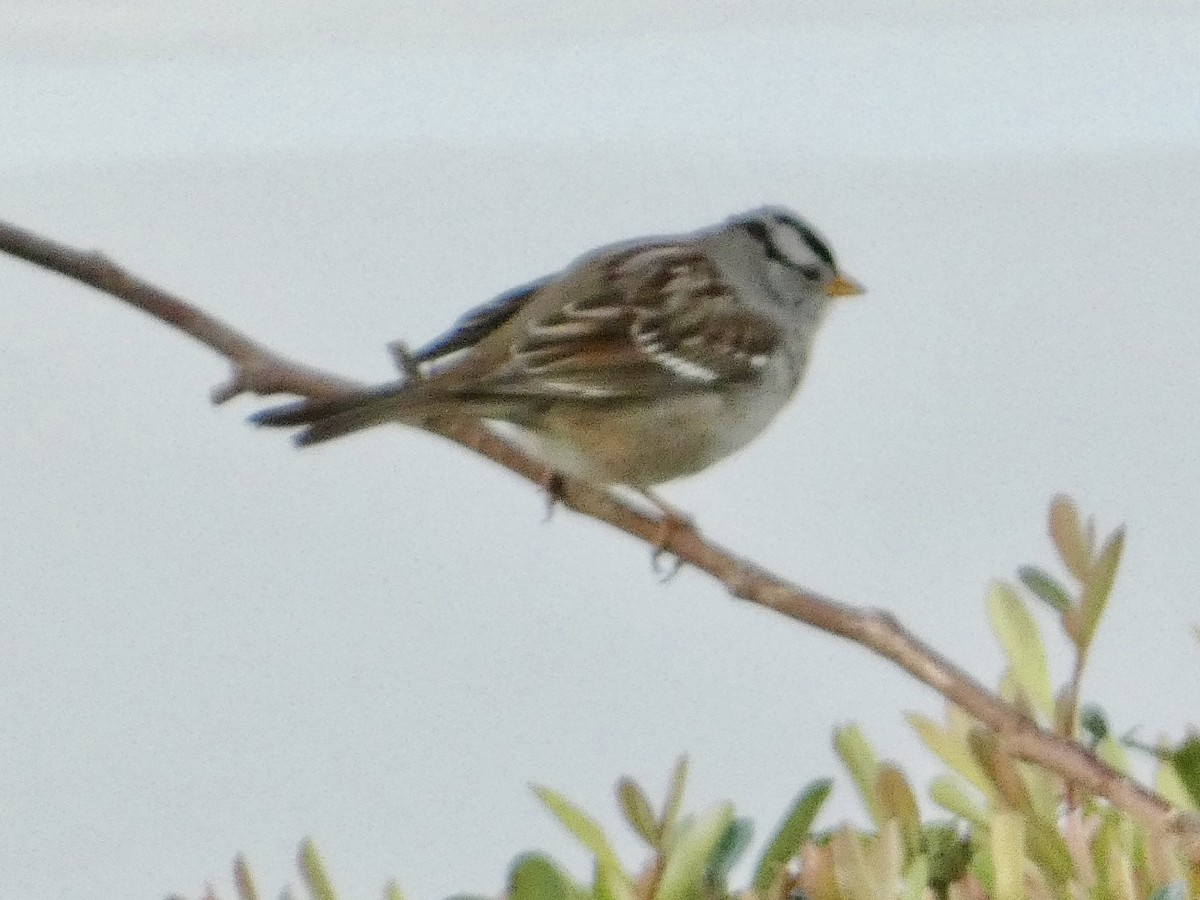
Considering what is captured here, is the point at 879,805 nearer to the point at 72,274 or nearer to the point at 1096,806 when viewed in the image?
the point at 1096,806

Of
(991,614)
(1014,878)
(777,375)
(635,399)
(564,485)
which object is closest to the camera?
(1014,878)

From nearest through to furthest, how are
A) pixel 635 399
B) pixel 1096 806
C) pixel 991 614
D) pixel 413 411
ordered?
pixel 991 614 < pixel 1096 806 < pixel 413 411 < pixel 635 399

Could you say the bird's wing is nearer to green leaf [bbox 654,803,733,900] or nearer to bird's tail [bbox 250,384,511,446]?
bird's tail [bbox 250,384,511,446]

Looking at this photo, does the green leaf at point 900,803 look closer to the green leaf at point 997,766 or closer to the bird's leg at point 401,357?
the green leaf at point 997,766

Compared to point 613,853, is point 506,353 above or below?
above

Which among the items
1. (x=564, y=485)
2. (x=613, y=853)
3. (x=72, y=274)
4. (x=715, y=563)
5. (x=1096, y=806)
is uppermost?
(x=72, y=274)

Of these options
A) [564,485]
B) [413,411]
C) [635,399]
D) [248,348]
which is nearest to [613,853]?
[248,348]

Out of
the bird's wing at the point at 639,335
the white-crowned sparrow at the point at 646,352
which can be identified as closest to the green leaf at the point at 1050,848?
the white-crowned sparrow at the point at 646,352

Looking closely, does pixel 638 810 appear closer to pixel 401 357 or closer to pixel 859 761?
pixel 859 761
